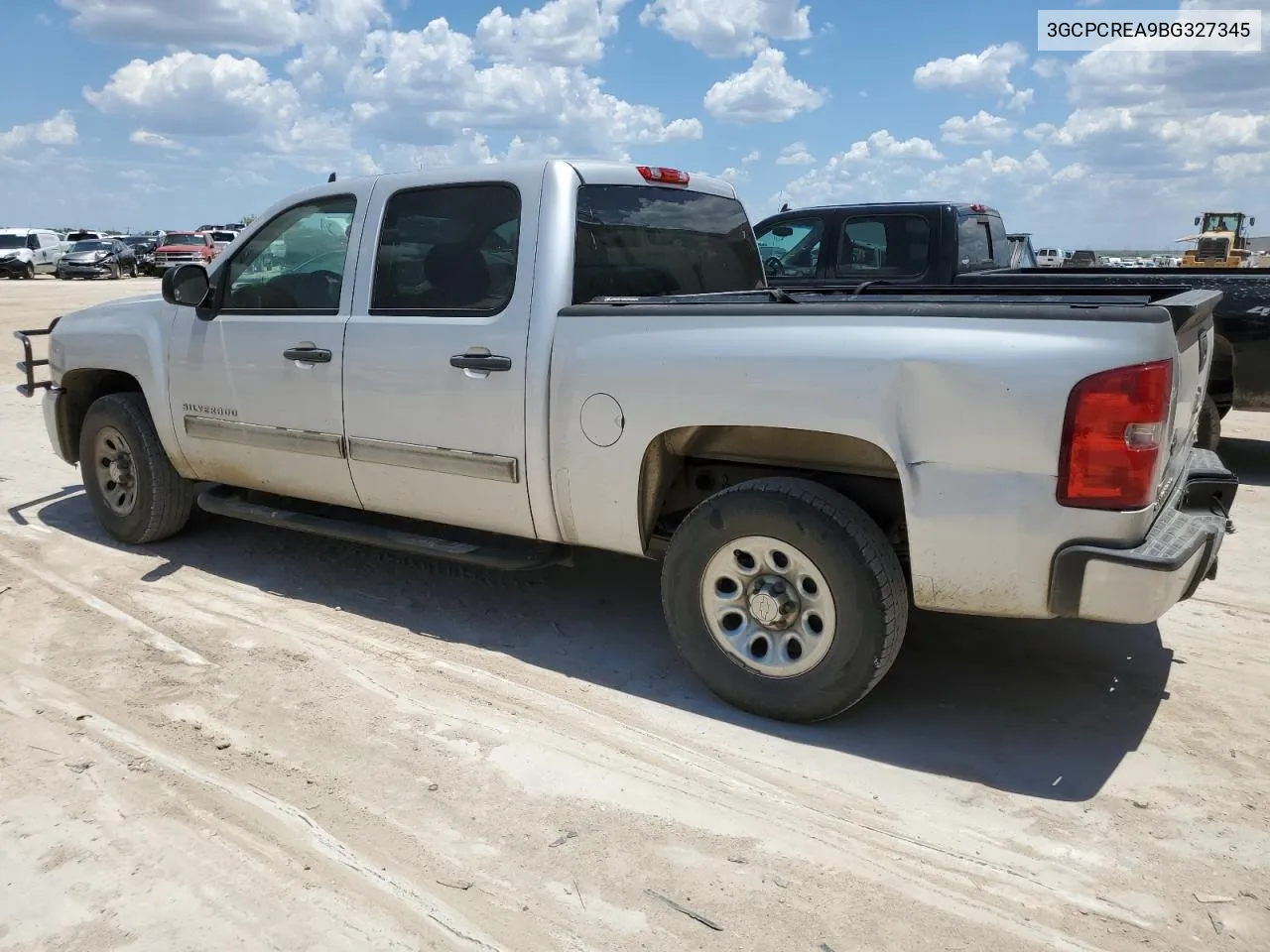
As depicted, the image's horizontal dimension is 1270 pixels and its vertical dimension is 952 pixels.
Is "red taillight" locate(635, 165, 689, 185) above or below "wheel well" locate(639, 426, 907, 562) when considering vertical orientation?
above

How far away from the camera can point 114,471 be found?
18.9 feet

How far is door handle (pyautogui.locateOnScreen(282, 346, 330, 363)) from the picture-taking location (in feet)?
15.1

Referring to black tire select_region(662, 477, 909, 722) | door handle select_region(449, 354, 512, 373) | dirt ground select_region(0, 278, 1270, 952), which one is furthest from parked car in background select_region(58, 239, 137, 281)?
black tire select_region(662, 477, 909, 722)

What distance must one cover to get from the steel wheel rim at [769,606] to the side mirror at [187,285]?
2987 mm

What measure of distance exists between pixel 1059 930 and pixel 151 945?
7.31ft

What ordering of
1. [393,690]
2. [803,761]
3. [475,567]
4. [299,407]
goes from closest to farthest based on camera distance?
[803,761] < [393,690] < [299,407] < [475,567]

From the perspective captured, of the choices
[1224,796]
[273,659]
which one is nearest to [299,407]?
[273,659]

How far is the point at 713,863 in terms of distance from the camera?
2867 mm

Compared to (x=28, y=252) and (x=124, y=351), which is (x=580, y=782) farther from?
(x=28, y=252)

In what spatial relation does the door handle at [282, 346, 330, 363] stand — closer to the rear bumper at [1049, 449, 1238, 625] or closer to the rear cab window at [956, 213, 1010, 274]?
the rear bumper at [1049, 449, 1238, 625]

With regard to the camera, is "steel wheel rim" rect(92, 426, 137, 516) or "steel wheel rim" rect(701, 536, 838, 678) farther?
"steel wheel rim" rect(92, 426, 137, 516)

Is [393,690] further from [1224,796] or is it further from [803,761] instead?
[1224,796]

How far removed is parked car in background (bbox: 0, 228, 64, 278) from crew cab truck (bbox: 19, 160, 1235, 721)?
35840 mm

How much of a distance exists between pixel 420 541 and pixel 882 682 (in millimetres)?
2024
